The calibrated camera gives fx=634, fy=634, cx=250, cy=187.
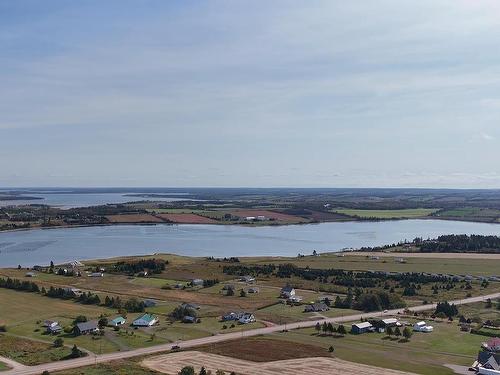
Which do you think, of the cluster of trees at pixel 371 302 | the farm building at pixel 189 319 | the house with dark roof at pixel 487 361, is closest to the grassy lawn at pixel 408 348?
the house with dark roof at pixel 487 361

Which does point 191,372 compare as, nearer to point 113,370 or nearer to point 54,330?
point 113,370

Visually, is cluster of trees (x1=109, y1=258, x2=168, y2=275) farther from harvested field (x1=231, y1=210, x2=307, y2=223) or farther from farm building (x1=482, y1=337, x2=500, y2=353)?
harvested field (x1=231, y1=210, x2=307, y2=223)

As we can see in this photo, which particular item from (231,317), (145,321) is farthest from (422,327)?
(145,321)

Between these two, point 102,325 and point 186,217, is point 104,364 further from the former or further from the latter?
point 186,217

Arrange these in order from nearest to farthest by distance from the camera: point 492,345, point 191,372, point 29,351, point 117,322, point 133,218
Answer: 1. point 191,372
2. point 29,351
3. point 492,345
4. point 117,322
5. point 133,218

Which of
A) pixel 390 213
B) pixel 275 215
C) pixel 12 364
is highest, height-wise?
pixel 390 213

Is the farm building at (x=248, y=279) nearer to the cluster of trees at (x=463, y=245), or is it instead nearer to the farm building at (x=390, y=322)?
the farm building at (x=390, y=322)
